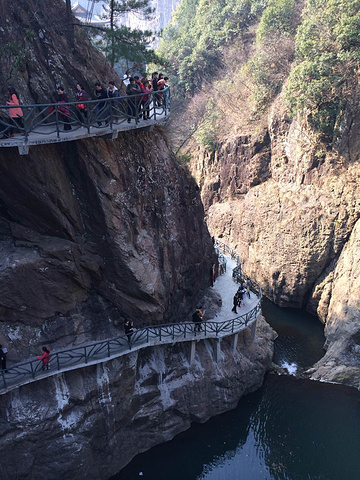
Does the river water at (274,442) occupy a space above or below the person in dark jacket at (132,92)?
below

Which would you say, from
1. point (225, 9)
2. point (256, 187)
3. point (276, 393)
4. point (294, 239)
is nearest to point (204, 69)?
point (225, 9)

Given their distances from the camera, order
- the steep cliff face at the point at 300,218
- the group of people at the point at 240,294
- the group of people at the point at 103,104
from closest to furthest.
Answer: the group of people at the point at 103,104
the group of people at the point at 240,294
the steep cliff face at the point at 300,218

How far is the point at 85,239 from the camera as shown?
19234mm

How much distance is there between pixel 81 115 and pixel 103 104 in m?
1.60

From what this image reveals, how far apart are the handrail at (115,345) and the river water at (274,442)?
14.0ft

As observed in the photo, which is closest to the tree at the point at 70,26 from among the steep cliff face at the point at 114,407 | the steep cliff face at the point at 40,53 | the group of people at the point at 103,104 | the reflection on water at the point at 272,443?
the steep cliff face at the point at 40,53

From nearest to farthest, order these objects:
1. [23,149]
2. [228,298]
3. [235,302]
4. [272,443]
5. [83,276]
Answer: [23,149] < [83,276] < [272,443] < [235,302] < [228,298]

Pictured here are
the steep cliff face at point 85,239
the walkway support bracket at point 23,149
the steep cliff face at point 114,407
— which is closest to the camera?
the walkway support bracket at point 23,149

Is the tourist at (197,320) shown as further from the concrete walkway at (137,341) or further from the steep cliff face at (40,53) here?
the steep cliff face at (40,53)

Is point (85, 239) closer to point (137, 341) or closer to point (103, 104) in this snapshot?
point (137, 341)

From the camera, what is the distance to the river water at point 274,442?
1972 centimetres

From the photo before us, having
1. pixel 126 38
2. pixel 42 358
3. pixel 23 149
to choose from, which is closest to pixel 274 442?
pixel 42 358

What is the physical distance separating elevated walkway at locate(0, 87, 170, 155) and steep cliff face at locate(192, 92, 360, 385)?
15096 mm

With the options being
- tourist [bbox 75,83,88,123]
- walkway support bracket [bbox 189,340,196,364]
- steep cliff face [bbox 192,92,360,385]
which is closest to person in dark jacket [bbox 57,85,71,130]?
tourist [bbox 75,83,88,123]
